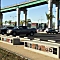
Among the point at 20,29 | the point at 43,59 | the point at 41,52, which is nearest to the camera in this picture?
the point at 43,59

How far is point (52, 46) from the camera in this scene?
43.9 ft

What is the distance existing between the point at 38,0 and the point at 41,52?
78.0 metres

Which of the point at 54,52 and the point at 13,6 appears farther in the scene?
the point at 13,6

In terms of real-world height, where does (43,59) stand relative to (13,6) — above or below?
below

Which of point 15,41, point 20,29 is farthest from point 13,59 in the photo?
point 20,29

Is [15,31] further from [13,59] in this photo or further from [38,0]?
[38,0]

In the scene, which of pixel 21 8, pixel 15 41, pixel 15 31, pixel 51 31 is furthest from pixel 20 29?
pixel 21 8

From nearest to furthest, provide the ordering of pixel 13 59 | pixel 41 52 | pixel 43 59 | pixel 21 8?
pixel 13 59 → pixel 43 59 → pixel 41 52 → pixel 21 8

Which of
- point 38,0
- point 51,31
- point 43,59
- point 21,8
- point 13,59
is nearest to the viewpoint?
point 13,59

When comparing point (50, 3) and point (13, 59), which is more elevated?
point (50, 3)

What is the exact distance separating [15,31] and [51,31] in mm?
20932

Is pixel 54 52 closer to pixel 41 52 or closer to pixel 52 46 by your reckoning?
pixel 52 46

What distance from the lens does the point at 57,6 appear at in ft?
280

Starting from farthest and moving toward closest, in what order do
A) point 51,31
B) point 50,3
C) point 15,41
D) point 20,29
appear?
point 50,3 → point 51,31 → point 20,29 → point 15,41
